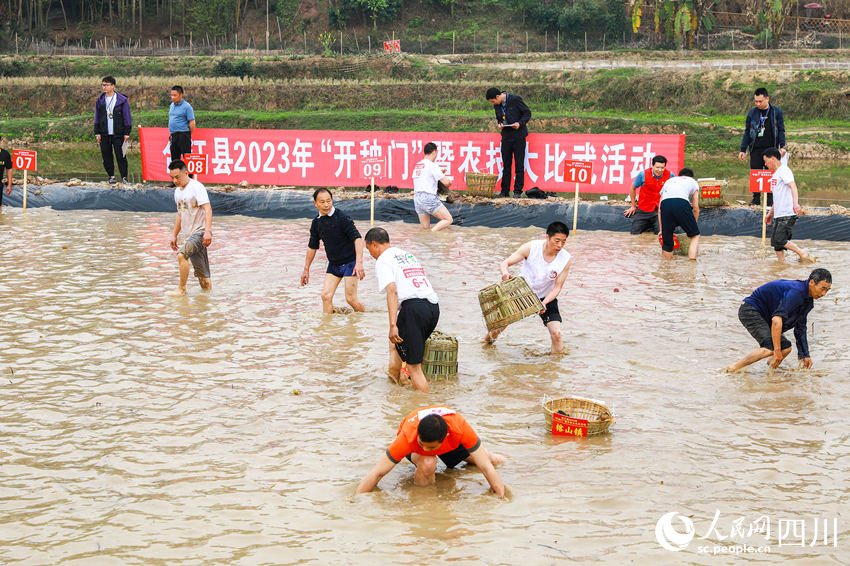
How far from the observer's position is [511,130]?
1798cm

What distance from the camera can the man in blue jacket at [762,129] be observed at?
53.5ft

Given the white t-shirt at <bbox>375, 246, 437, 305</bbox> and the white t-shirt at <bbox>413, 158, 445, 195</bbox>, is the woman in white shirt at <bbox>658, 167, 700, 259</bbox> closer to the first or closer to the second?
the white t-shirt at <bbox>413, 158, 445, 195</bbox>

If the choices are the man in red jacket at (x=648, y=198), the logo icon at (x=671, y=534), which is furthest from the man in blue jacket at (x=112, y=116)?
the logo icon at (x=671, y=534)

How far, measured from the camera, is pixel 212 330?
1057cm

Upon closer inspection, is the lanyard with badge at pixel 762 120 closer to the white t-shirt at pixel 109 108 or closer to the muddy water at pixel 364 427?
the muddy water at pixel 364 427

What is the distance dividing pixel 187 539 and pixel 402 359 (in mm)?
3199

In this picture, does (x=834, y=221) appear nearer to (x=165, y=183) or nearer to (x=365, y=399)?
(x=365, y=399)

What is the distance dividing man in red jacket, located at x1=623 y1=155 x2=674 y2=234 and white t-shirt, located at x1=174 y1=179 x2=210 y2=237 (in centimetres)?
787

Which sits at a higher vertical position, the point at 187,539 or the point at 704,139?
the point at 704,139

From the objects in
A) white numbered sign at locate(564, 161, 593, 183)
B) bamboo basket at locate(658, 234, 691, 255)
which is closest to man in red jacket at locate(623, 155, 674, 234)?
white numbered sign at locate(564, 161, 593, 183)


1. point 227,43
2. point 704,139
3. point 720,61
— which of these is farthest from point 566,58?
point 227,43

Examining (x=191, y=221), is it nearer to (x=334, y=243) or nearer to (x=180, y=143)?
(x=334, y=243)

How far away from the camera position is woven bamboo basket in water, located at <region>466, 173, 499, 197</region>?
18.3 metres

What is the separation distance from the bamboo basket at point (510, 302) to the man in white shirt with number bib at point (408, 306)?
118 cm
